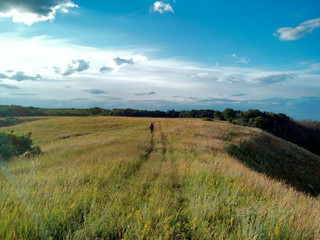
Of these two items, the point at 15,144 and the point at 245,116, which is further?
the point at 245,116

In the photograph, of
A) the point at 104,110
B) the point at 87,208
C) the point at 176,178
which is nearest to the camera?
the point at 87,208

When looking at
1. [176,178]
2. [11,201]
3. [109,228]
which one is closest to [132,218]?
[109,228]

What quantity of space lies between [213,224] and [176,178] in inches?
127

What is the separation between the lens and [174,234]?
2998 millimetres

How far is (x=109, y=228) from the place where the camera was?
9.48ft

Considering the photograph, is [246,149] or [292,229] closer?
[292,229]

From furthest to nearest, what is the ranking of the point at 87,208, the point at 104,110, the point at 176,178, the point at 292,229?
the point at 104,110
the point at 176,178
the point at 87,208
the point at 292,229

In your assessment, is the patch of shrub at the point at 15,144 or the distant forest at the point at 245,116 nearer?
the patch of shrub at the point at 15,144

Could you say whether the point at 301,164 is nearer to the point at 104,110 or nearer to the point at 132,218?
the point at 132,218

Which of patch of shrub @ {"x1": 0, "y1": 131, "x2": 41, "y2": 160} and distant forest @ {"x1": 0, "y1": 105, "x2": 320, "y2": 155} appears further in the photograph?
distant forest @ {"x1": 0, "y1": 105, "x2": 320, "y2": 155}

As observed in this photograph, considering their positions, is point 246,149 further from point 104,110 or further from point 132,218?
point 104,110

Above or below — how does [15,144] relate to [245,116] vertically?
below

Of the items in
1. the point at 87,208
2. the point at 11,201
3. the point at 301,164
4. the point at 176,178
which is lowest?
the point at 301,164

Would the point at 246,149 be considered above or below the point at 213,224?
below
